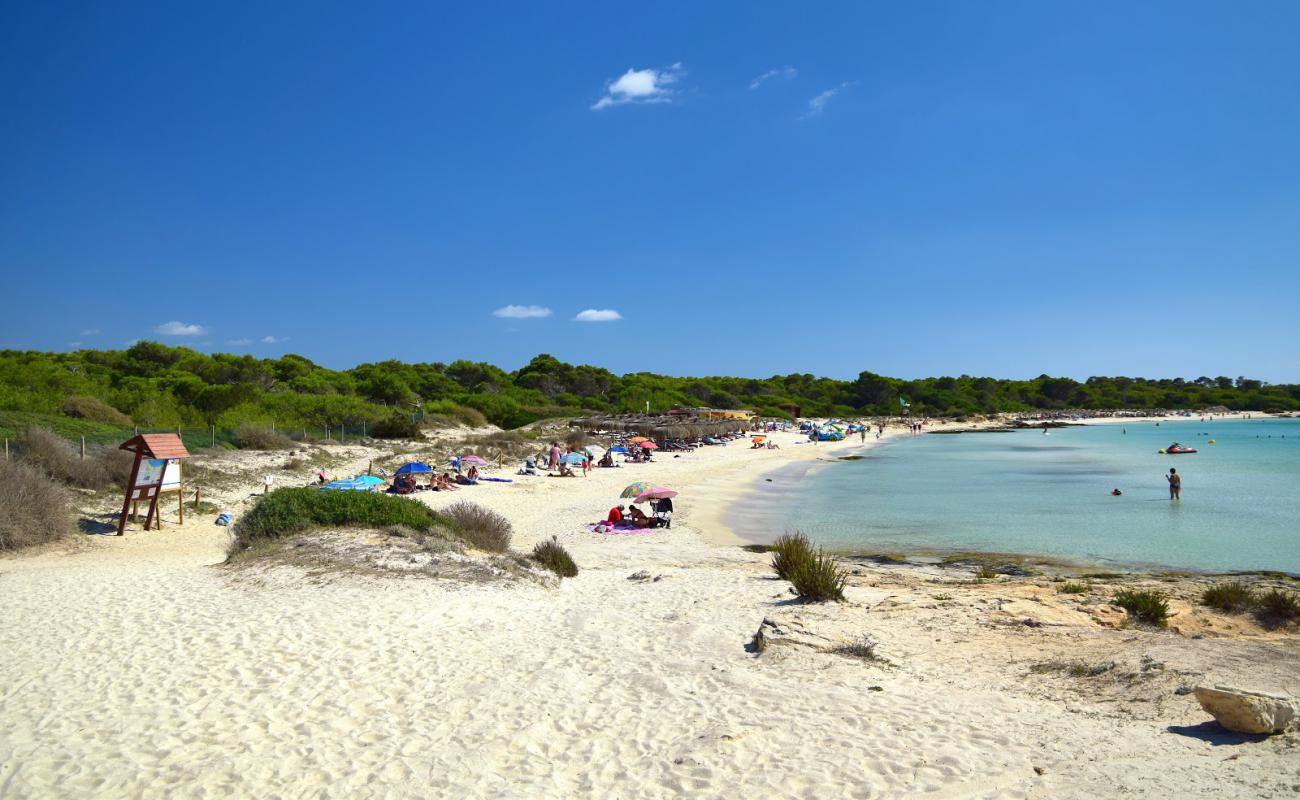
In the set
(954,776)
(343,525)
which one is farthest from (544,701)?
(343,525)

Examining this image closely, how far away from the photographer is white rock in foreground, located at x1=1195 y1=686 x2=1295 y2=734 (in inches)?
181

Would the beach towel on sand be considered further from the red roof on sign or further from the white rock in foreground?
the white rock in foreground

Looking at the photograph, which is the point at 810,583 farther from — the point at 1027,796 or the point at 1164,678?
the point at 1027,796

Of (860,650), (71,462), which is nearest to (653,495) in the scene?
(860,650)

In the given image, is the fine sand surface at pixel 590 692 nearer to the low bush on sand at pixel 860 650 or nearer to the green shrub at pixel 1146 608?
the low bush on sand at pixel 860 650

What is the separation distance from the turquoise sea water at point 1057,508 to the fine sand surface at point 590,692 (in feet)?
21.8

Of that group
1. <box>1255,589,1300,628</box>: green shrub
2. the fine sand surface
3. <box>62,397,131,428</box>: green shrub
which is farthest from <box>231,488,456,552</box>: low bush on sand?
<box>62,397,131,428</box>: green shrub

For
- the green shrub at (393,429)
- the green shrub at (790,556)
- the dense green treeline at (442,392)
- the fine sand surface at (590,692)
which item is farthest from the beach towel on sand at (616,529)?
the dense green treeline at (442,392)

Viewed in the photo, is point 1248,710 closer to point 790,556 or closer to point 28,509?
point 790,556

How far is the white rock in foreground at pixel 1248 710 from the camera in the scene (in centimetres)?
460

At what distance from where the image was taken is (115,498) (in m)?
16.2

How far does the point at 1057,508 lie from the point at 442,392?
46.1 meters

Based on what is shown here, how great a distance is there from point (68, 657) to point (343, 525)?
16.9 ft

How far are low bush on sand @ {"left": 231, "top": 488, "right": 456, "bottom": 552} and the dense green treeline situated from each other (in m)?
21.5
